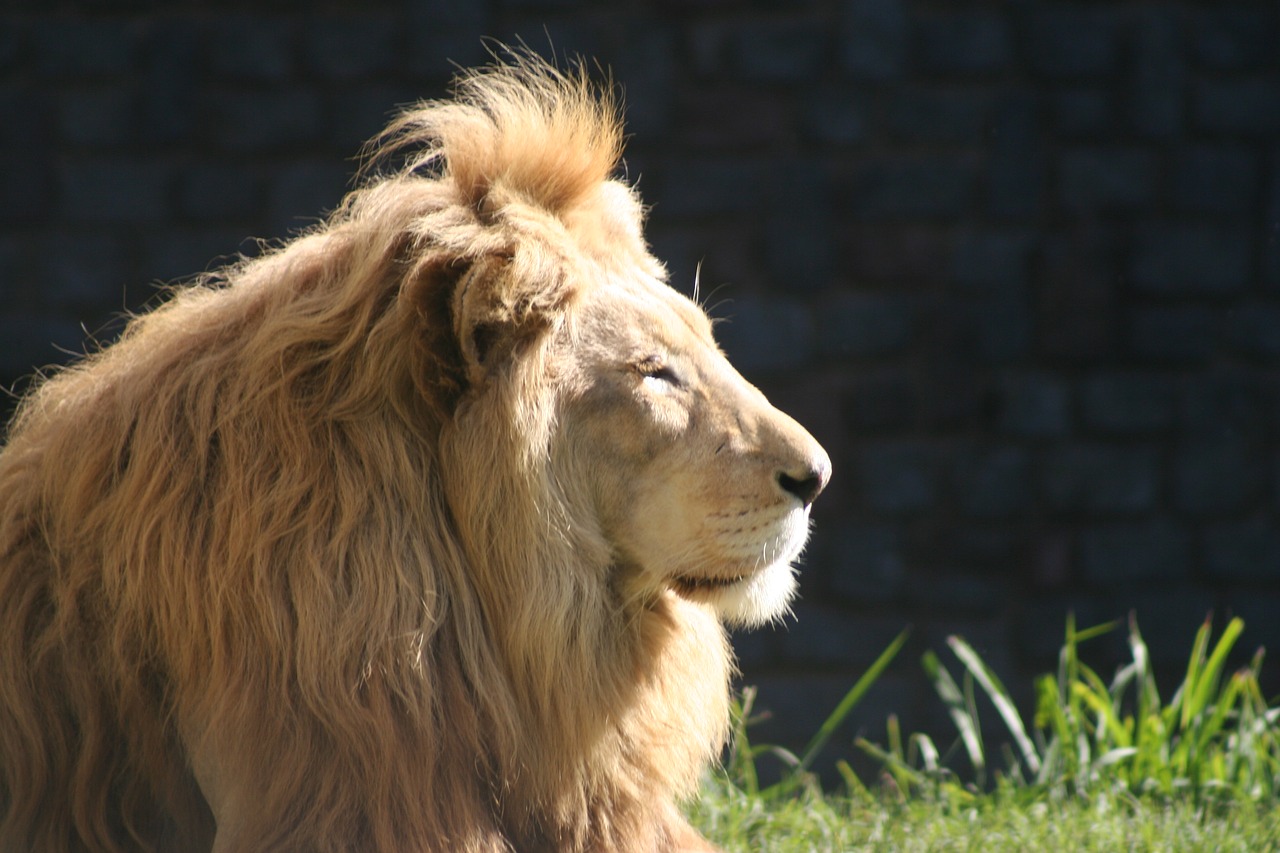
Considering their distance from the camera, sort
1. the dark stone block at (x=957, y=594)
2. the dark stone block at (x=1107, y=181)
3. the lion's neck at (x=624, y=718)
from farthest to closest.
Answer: the dark stone block at (x=957, y=594) → the dark stone block at (x=1107, y=181) → the lion's neck at (x=624, y=718)

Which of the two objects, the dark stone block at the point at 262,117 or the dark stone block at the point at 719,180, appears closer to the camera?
the dark stone block at the point at 262,117

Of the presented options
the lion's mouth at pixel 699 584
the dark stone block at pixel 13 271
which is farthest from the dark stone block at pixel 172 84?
the lion's mouth at pixel 699 584

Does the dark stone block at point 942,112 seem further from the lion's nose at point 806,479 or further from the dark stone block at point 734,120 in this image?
the lion's nose at point 806,479

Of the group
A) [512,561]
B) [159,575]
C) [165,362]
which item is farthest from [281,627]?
[165,362]

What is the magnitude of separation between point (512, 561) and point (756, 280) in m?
2.62

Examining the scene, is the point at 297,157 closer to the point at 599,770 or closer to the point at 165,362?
the point at 165,362

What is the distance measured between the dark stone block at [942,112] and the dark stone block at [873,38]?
96 mm

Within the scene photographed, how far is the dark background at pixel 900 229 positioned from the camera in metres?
4.57

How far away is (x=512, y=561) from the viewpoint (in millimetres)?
2281

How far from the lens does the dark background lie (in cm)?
457

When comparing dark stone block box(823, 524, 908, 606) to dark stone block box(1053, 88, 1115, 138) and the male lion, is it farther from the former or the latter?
the male lion

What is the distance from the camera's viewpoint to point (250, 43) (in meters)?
4.55

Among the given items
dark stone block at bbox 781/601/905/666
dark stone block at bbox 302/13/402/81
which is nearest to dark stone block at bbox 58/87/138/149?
dark stone block at bbox 302/13/402/81

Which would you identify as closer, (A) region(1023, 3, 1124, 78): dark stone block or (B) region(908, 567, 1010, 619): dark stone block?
(A) region(1023, 3, 1124, 78): dark stone block
